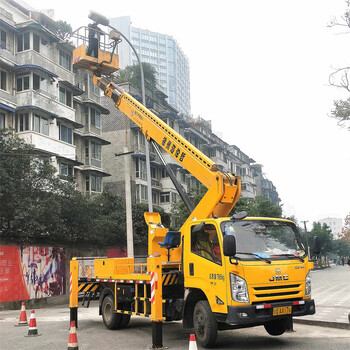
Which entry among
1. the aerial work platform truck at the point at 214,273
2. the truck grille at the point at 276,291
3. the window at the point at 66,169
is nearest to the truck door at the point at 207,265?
the aerial work platform truck at the point at 214,273

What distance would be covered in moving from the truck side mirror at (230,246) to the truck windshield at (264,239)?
43 centimetres

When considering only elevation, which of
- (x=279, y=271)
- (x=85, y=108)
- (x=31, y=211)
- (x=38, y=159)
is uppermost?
(x=85, y=108)

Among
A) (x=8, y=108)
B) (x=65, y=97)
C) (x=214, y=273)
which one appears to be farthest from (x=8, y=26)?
(x=214, y=273)

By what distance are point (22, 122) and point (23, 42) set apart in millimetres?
5172

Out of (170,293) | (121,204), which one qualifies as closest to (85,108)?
(121,204)

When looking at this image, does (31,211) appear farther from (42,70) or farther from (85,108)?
(85,108)

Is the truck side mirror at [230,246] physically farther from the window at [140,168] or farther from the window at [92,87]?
the window at [140,168]

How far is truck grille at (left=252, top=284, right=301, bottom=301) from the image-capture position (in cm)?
773

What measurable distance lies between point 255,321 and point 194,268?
1567 millimetres

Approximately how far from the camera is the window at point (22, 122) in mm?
26609

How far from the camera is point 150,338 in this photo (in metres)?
9.52

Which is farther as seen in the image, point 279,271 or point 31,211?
point 31,211

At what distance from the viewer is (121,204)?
2827 centimetres

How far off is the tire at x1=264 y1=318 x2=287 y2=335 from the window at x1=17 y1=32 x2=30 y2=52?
24.1 meters
